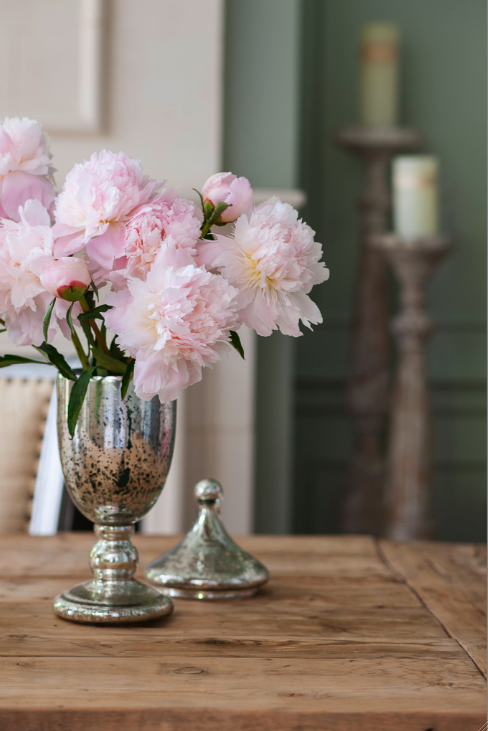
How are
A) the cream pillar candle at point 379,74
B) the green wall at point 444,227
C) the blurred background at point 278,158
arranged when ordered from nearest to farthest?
1. the blurred background at point 278,158
2. the cream pillar candle at point 379,74
3. the green wall at point 444,227

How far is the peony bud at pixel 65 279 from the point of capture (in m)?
0.59

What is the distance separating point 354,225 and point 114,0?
0.87 metres

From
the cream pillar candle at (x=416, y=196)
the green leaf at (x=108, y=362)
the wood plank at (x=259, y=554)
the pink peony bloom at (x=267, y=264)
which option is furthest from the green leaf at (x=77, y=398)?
the cream pillar candle at (x=416, y=196)

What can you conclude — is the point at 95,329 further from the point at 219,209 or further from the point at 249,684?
the point at 249,684

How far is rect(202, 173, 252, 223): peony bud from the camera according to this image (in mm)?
637

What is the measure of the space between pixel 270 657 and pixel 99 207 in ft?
1.21

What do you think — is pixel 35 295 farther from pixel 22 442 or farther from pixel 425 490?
pixel 425 490

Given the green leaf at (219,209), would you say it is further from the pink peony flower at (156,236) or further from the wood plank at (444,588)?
the wood plank at (444,588)

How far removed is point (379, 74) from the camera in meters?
2.10

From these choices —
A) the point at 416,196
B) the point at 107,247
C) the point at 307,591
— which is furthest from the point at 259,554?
the point at 416,196

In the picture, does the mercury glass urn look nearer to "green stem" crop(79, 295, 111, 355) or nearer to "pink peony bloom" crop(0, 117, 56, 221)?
"green stem" crop(79, 295, 111, 355)

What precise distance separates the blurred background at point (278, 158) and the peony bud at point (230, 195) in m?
0.71

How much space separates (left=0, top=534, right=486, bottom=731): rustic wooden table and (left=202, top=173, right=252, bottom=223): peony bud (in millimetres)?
347

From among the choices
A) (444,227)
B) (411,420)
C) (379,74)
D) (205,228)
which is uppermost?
(379,74)
